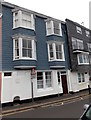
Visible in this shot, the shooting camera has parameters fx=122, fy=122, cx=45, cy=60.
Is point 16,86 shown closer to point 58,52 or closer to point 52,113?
point 52,113

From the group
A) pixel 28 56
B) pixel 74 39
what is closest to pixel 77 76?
pixel 74 39

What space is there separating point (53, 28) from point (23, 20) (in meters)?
4.06

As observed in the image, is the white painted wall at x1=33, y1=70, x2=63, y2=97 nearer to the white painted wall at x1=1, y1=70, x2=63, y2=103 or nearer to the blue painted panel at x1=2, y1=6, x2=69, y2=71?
the white painted wall at x1=1, y1=70, x2=63, y2=103

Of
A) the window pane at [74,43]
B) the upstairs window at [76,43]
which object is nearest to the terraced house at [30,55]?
the window pane at [74,43]

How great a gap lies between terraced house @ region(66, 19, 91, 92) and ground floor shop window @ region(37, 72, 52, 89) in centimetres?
359

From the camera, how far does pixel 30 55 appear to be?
1258 cm

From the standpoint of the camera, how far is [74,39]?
1870 cm

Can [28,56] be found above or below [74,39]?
below

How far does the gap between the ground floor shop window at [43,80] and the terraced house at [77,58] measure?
11.8 ft

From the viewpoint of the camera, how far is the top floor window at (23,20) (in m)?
12.2

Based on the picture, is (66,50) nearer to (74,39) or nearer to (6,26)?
(74,39)

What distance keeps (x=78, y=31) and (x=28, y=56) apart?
11.9 metres

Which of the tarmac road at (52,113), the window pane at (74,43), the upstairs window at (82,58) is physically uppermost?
the window pane at (74,43)

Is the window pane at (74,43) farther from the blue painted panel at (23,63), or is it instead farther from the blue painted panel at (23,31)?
the blue painted panel at (23,63)
